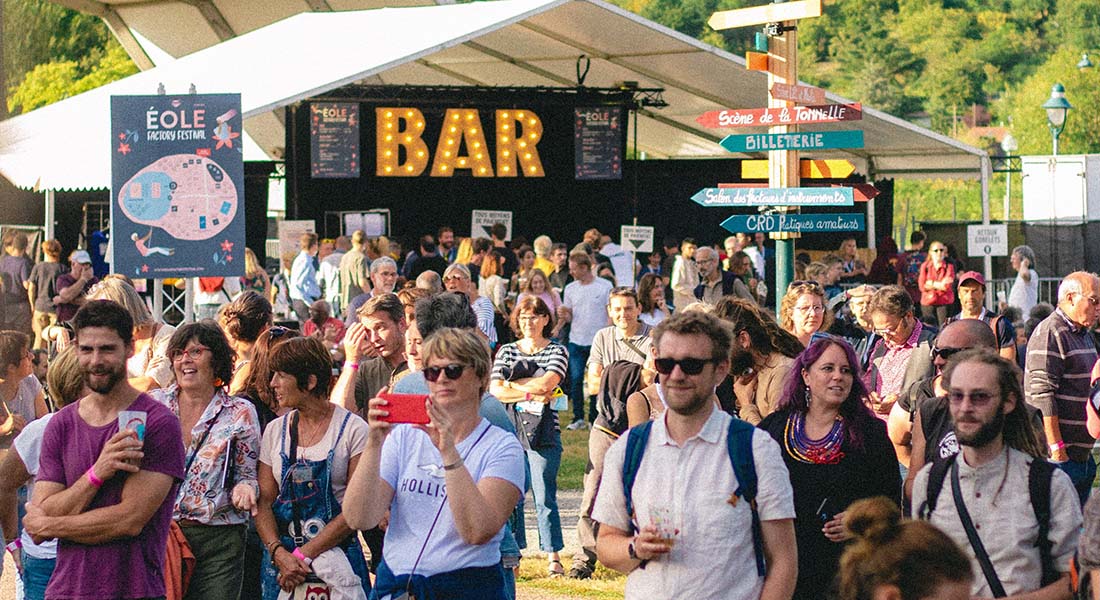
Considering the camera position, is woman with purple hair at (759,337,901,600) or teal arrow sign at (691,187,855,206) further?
teal arrow sign at (691,187,855,206)

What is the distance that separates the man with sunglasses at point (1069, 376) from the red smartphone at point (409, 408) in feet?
14.8

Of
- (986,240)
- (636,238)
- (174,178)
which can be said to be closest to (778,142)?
(174,178)

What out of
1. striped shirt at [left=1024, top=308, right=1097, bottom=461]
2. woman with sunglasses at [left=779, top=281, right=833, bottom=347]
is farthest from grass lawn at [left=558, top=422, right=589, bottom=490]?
striped shirt at [left=1024, top=308, right=1097, bottom=461]

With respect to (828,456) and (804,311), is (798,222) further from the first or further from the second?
(828,456)

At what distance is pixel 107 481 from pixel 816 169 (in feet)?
21.5

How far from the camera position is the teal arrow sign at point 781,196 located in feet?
31.7

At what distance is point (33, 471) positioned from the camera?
5.20 metres

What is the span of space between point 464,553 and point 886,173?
2220 cm

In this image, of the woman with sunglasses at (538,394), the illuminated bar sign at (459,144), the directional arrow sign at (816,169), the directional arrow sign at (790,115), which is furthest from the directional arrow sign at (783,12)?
the illuminated bar sign at (459,144)

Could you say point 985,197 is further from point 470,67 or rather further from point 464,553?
point 464,553

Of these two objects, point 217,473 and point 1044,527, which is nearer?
point 1044,527

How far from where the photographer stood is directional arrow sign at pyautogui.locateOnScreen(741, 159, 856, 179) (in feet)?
33.0

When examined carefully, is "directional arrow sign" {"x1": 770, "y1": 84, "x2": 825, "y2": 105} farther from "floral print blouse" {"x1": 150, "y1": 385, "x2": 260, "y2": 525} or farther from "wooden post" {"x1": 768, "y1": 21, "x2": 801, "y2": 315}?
"floral print blouse" {"x1": 150, "y1": 385, "x2": 260, "y2": 525}

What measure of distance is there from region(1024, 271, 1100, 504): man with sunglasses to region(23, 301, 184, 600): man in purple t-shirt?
15.4ft
